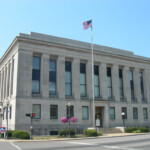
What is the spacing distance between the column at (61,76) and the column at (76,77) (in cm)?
217

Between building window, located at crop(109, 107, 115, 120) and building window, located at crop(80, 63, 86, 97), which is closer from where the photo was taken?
building window, located at crop(80, 63, 86, 97)

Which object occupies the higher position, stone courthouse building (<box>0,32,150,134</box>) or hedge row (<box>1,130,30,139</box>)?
stone courthouse building (<box>0,32,150,134</box>)

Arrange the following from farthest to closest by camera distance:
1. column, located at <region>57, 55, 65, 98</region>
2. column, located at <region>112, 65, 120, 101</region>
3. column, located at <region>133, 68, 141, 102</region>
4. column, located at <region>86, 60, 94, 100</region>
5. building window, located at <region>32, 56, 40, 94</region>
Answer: column, located at <region>133, 68, 141, 102</region> < column, located at <region>112, 65, 120, 101</region> < column, located at <region>86, 60, 94, 100</region> < column, located at <region>57, 55, 65, 98</region> < building window, located at <region>32, 56, 40, 94</region>

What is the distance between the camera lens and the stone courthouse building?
35.9 meters

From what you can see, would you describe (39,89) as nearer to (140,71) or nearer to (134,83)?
(134,83)

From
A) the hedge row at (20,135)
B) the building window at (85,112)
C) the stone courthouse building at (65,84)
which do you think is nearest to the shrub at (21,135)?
the hedge row at (20,135)

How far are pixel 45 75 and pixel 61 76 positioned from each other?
303 cm

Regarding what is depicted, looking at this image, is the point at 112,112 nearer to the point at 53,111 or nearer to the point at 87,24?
the point at 53,111

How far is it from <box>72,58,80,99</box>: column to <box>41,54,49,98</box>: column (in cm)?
521

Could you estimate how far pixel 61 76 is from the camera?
1542 inches

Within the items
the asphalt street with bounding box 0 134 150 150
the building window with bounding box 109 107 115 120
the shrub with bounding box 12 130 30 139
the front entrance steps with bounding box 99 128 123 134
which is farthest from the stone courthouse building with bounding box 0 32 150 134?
the asphalt street with bounding box 0 134 150 150

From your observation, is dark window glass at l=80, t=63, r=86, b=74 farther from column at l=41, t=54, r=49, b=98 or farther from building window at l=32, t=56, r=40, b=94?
building window at l=32, t=56, r=40, b=94

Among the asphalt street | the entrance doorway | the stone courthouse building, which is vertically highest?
the stone courthouse building

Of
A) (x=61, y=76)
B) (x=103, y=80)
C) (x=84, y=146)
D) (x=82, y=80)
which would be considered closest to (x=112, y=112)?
(x=103, y=80)
